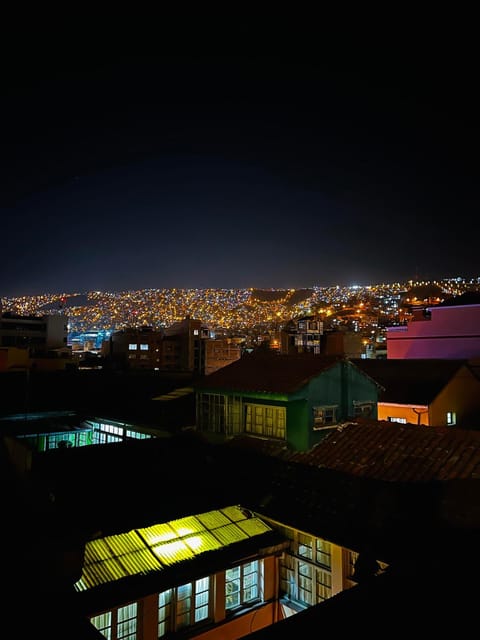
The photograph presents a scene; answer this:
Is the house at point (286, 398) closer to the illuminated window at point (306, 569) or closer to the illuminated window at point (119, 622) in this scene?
the illuminated window at point (306, 569)

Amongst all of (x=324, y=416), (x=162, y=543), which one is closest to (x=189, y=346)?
(x=324, y=416)

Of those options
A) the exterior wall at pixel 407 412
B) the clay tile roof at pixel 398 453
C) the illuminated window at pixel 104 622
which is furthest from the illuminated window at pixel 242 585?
the exterior wall at pixel 407 412

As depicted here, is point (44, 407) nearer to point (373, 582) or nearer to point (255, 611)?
point (255, 611)

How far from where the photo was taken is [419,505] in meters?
7.56

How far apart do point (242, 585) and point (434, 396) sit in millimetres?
15915

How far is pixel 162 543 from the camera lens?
7309mm

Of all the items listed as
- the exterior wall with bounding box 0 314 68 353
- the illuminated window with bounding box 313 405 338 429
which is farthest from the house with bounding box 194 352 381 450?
the exterior wall with bounding box 0 314 68 353

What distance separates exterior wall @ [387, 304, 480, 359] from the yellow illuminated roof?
24647 millimetres

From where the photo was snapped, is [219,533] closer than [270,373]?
Yes

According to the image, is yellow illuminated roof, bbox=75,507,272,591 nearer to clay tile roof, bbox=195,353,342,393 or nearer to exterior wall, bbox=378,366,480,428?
clay tile roof, bbox=195,353,342,393

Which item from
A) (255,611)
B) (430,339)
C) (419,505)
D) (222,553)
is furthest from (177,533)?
(430,339)

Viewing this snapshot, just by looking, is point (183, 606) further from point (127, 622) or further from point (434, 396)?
point (434, 396)

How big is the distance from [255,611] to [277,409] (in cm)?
598

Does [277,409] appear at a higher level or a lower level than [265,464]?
higher
